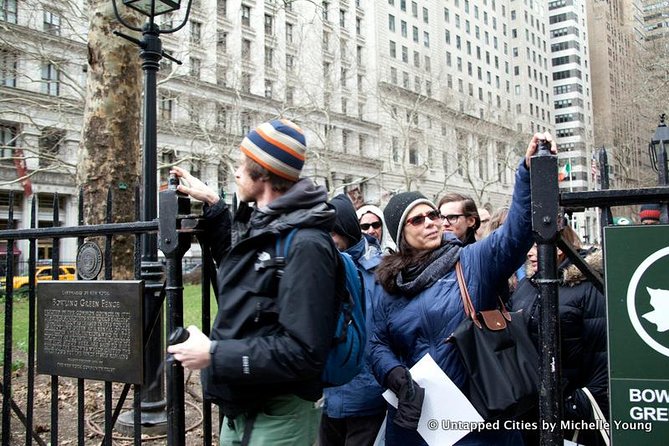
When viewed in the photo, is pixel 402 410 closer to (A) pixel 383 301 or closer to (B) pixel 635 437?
(A) pixel 383 301

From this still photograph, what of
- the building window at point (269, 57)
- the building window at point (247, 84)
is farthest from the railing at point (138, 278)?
the building window at point (269, 57)

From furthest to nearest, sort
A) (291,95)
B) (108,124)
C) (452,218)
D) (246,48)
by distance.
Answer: (246,48) < (291,95) < (108,124) < (452,218)

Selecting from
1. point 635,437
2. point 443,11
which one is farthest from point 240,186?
point 443,11

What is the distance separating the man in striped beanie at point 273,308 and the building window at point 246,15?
45.8 meters

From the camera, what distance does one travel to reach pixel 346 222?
3840mm

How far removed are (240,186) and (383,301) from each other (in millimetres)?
1196

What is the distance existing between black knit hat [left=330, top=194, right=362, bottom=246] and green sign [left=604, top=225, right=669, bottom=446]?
6.52 feet

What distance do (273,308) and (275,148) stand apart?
661 mm

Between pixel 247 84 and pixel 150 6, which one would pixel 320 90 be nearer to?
pixel 247 84

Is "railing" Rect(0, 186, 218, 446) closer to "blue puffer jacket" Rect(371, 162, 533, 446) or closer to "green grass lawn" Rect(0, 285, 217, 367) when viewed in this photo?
"blue puffer jacket" Rect(371, 162, 533, 446)

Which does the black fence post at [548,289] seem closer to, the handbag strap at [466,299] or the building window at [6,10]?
the handbag strap at [466,299]

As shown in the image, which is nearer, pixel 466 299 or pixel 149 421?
pixel 466 299

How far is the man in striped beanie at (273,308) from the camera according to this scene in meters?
2.12

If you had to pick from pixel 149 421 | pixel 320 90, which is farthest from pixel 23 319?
pixel 320 90
